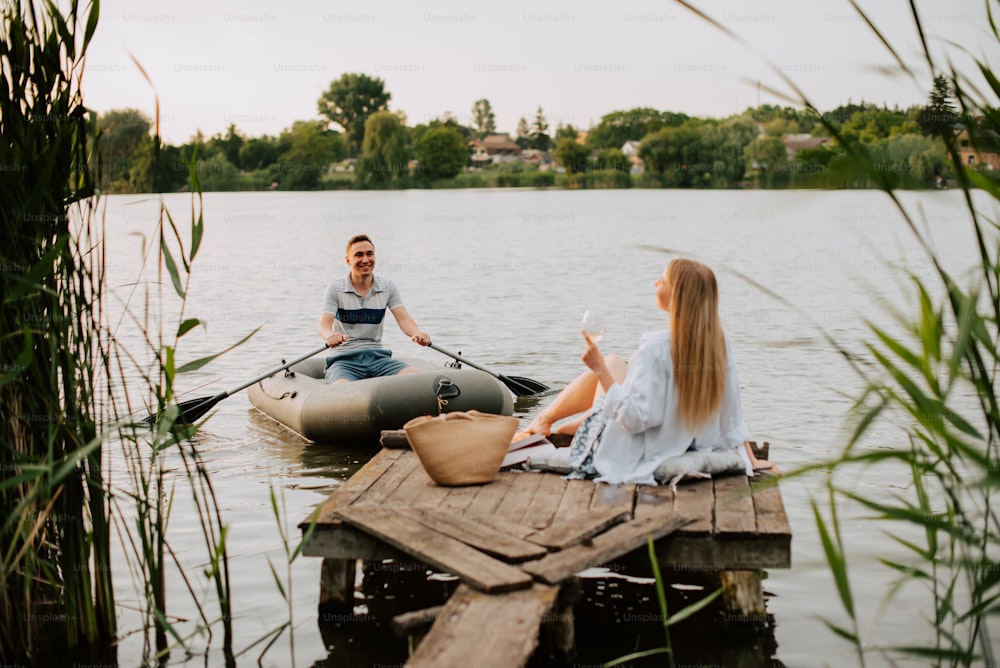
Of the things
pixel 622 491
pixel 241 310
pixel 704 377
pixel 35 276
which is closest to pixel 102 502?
pixel 35 276

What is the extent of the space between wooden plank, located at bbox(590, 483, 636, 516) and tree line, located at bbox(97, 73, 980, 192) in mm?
1440

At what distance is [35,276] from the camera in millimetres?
3307

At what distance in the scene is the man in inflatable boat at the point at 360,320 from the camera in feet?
25.6

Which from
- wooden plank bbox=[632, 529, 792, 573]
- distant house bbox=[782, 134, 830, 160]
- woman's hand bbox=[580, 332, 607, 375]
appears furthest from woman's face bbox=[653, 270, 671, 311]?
wooden plank bbox=[632, 529, 792, 573]

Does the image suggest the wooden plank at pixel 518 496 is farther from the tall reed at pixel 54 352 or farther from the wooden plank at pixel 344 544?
the tall reed at pixel 54 352

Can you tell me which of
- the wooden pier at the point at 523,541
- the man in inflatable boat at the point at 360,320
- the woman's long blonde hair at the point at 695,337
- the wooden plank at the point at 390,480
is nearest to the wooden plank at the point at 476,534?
the wooden pier at the point at 523,541

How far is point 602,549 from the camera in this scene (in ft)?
12.5

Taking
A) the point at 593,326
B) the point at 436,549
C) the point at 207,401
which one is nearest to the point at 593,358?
the point at 593,326

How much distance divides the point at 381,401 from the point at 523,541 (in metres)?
3.80

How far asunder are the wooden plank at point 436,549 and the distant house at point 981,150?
5.99 ft

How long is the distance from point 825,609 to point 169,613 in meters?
2.76

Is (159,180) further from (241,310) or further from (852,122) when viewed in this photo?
(241,310)

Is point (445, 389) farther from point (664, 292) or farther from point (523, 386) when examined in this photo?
point (664, 292)

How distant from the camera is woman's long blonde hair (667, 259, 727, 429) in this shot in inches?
180
